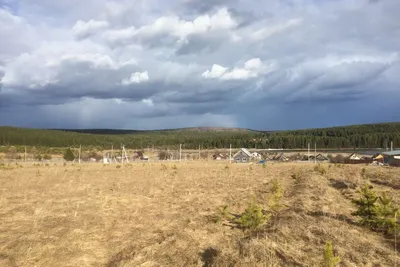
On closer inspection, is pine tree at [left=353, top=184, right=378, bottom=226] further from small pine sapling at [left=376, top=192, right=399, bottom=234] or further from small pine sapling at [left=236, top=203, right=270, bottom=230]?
small pine sapling at [left=236, top=203, right=270, bottom=230]

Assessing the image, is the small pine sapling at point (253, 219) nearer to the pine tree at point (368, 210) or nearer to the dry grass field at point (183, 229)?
the dry grass field at point (183, 229)

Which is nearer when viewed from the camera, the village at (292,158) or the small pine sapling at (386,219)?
the small pine sapling at (386,219)

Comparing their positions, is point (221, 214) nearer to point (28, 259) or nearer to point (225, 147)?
point (28, 259)

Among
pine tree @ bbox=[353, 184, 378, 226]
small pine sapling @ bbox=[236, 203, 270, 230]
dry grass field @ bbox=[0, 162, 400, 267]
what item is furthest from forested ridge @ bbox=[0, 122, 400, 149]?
small pine sapling @ bbox=[236, 203, 270, 230]

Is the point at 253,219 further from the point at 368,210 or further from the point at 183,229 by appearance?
the point at 368,210

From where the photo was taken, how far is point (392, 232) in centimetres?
1072

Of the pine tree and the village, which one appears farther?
the village

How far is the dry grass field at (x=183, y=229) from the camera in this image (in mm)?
9305

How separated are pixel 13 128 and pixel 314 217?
19715 cm

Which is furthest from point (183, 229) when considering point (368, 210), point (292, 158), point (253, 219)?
point (292, 158)

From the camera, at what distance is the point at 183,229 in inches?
510

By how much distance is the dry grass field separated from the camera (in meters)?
9.30

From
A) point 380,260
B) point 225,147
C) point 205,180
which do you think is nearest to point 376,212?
point 380,260

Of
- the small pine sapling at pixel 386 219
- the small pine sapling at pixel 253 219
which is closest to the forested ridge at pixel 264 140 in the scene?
the small pine sapling at pixel 386 219
